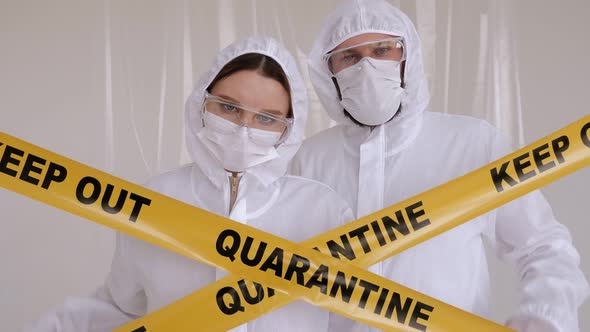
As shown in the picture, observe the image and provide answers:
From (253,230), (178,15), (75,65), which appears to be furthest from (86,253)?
(253,230)

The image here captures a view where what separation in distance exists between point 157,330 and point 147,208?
0.30 m

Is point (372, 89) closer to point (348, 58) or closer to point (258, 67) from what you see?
point (348, 58)

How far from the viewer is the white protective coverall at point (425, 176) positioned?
6.54 feet

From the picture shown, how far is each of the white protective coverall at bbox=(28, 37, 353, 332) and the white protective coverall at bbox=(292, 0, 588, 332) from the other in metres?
0.25

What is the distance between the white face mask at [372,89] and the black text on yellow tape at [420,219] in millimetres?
335

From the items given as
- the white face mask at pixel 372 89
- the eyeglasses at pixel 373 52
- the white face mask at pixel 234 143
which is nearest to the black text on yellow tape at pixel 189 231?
the white face mask at pixel 234 143

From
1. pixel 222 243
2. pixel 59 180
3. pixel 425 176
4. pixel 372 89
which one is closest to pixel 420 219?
pixel 425 176

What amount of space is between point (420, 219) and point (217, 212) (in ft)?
1.78

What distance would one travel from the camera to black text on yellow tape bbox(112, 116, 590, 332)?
1.73 meters

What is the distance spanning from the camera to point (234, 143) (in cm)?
177

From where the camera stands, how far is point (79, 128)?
374 centimetres

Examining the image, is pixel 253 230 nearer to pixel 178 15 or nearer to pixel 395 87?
pixel 395 87

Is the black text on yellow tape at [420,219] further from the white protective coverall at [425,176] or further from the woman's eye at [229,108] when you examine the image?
the woman's eye at [229,108]

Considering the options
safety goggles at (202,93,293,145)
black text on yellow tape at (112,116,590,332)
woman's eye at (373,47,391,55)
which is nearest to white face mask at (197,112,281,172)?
safety goggles at (202,93,293,145)
